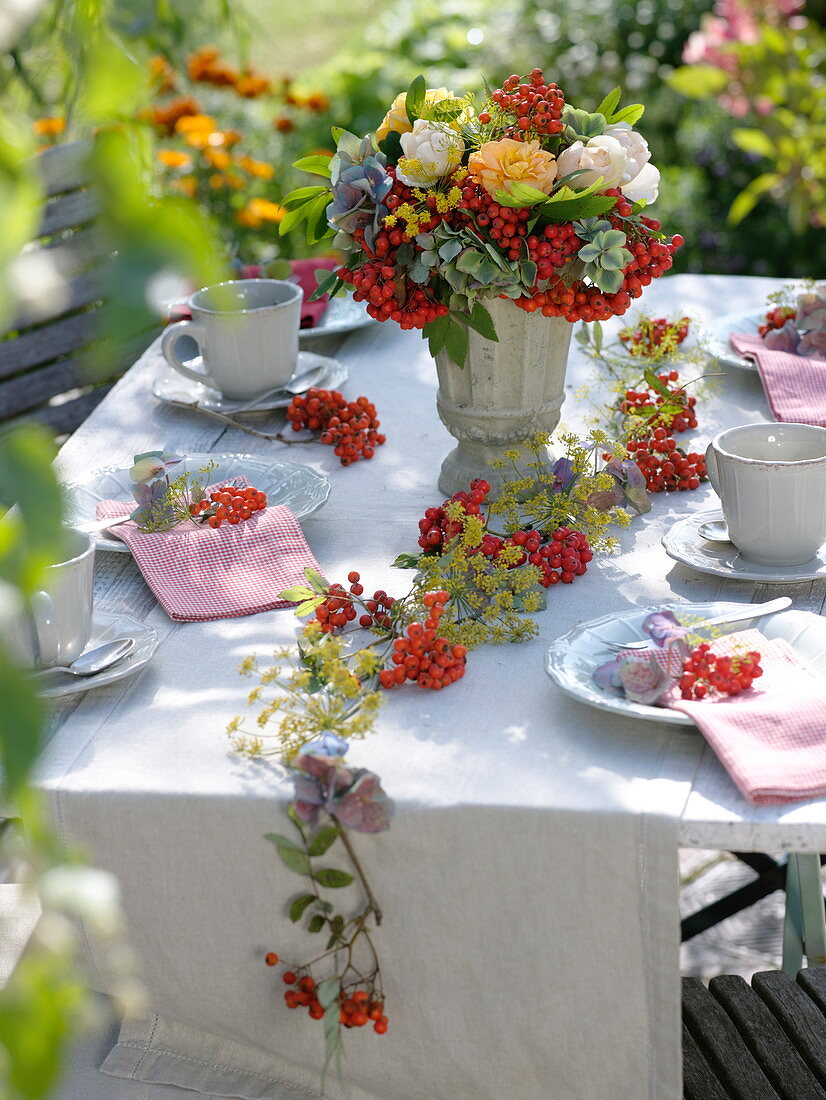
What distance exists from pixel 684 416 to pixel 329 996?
2.83 feet

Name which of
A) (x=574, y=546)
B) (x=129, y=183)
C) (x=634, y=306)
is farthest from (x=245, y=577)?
(x=634, y=306)

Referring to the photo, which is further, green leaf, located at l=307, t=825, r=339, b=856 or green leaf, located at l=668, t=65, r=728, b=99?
green leaf, located at l=668, t=65, r=728, b=99

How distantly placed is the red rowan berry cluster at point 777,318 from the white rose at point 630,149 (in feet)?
1.72

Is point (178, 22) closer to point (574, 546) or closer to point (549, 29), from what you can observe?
point (574, 546)

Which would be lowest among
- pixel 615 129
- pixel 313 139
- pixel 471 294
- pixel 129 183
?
pixel 313 139

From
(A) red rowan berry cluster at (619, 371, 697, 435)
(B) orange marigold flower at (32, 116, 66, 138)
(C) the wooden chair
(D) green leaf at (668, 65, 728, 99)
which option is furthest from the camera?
(D) green leaf at (668, 65, 728, 99)

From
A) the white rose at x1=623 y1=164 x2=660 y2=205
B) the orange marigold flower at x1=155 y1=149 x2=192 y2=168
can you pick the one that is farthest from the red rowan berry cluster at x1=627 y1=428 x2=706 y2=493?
the orange marigold flower at x1=155 y1=149 x2=192 y2=168

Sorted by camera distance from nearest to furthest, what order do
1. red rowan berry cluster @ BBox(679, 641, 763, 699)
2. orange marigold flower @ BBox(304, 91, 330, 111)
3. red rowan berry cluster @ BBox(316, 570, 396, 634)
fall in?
red rowan berry cluster @ BBox(679, 641, 763, 699) → red rowan berry cluster @ BBox(316, 570, 396, 634) → orange marigold flower @ BBox(304, 91, 330, 111)

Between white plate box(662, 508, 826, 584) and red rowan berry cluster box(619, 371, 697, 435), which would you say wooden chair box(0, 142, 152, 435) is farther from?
white plate box(662, 508, 826, 584)

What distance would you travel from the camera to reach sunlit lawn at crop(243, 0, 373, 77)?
26.1 ft

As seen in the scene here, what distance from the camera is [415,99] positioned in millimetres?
1200

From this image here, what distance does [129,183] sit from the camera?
356 millimetres

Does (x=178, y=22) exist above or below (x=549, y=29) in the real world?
above

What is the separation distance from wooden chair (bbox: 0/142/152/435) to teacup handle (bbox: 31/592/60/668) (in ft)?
4.58
